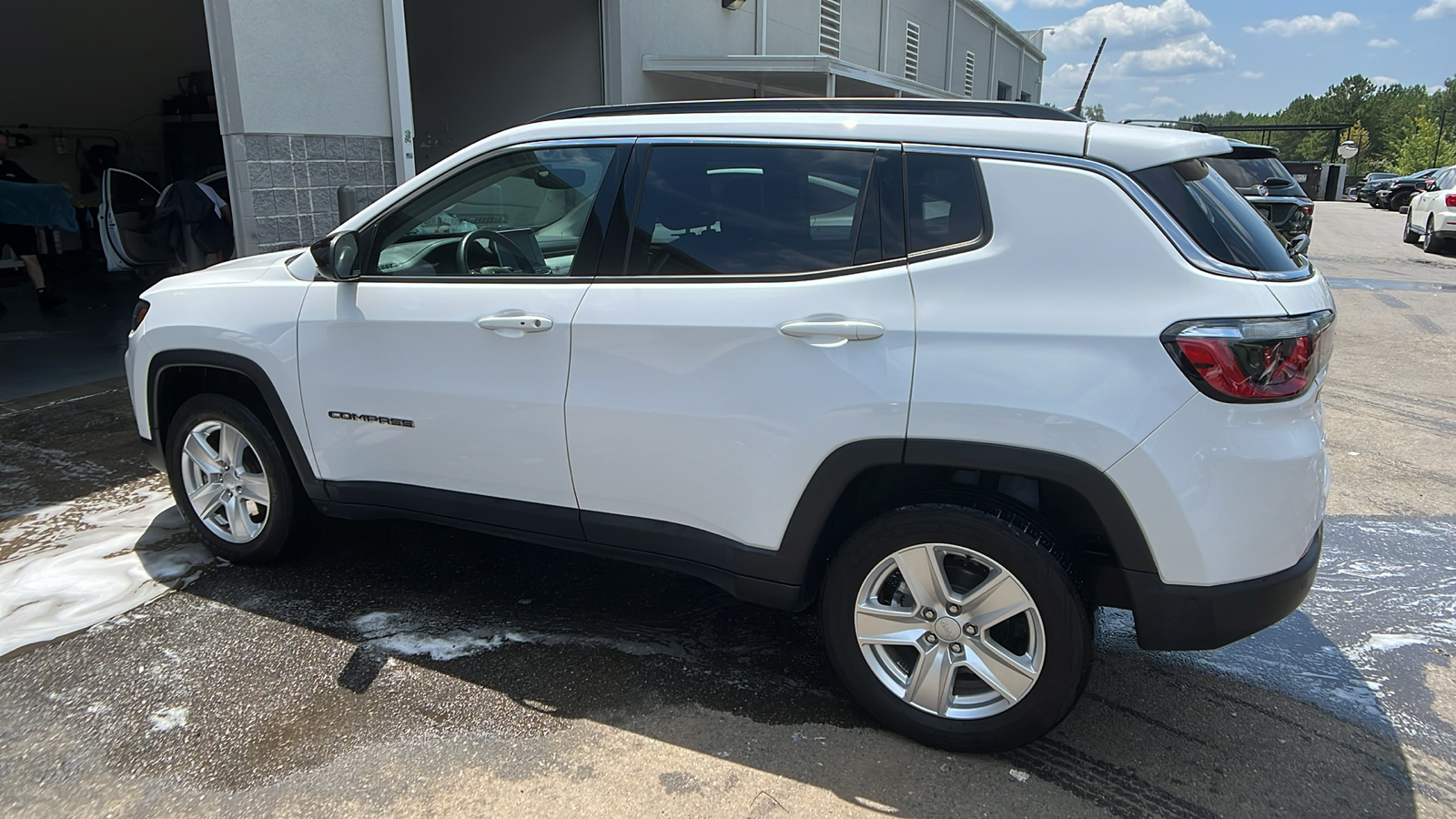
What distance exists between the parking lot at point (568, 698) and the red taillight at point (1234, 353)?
117cm

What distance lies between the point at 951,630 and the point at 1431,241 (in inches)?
829

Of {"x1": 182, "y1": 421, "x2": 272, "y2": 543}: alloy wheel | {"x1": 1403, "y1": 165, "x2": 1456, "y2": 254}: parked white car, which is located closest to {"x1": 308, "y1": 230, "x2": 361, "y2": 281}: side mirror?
{"x1": 182, "y1": 421, "x2": 272, "y2": 543}: alloy wheel

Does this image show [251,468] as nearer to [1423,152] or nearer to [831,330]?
[831,330]

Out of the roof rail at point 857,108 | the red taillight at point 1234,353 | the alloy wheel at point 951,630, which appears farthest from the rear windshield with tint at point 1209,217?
the alloy wheel at point 951,630

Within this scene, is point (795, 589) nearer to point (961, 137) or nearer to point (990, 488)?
point (990, 488)

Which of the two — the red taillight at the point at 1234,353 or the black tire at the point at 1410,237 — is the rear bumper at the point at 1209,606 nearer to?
the red taillight at the point at 1234,353

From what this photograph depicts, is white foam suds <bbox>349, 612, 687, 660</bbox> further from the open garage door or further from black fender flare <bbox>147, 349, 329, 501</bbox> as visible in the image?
the open garage door

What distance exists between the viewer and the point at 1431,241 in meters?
18.6

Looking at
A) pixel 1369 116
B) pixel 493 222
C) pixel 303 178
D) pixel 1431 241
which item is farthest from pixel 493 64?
pixel 1369 116

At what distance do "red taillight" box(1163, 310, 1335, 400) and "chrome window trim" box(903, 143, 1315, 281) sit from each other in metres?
0.16

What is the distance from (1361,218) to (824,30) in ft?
74.6

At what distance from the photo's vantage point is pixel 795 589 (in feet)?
9.65

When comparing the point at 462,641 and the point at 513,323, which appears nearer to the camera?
the point at 513,323

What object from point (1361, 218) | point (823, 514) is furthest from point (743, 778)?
point (1361, 218)
